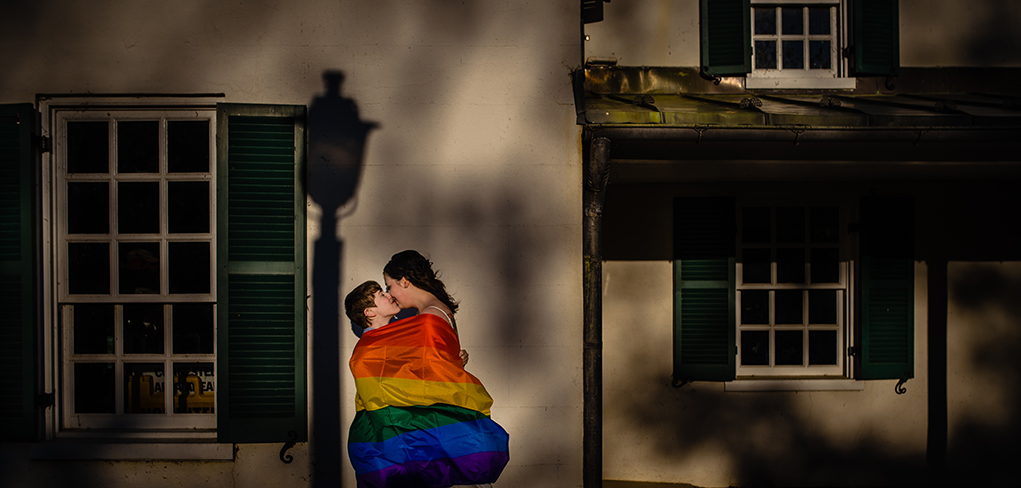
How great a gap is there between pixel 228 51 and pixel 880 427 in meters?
5.50

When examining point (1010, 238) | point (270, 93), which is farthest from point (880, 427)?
point (270, 93)

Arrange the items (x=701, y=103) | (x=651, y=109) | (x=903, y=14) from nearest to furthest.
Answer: (x=651, y=109), (x=701, y=103), (x=903, y=14)

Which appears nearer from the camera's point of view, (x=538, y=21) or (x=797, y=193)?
(x=538, y=21)

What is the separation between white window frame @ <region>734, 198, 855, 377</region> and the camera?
13.2 feet

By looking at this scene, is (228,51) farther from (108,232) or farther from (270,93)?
(108,232)

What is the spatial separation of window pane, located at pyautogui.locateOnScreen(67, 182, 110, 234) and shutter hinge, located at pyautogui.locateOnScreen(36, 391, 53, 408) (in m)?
0.96

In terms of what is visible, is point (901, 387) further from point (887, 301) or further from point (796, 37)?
point (796, 37)

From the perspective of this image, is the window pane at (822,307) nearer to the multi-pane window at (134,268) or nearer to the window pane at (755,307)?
the window pane at (755,307)

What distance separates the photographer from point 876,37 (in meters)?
3.75

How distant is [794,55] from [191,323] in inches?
185

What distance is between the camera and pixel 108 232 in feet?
9.66

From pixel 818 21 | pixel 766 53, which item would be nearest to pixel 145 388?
pixel 766 53

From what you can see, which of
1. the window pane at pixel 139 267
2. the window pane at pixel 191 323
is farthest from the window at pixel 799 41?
the window pane at pixel 139 267

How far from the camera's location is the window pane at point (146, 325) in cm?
296
